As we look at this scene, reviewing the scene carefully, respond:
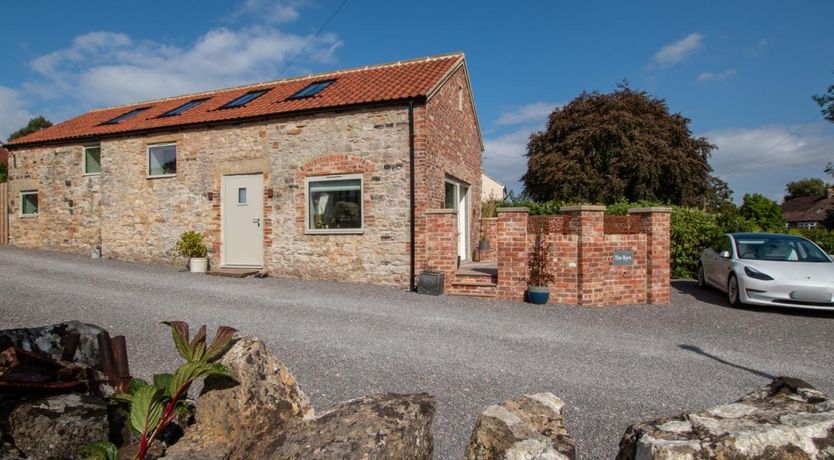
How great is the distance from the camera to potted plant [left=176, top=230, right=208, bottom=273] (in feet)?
39.8

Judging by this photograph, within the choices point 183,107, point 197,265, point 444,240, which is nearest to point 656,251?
point 444,240

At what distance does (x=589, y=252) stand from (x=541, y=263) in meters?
0.90

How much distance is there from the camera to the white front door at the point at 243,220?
Answer: 1208cm

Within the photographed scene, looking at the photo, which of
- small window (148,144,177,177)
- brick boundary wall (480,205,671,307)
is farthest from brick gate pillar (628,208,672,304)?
small window (148,144,177,177)

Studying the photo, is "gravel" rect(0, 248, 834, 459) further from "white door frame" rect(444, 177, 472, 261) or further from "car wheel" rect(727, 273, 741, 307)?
"white door frame" rect(444, 177, 472, 261)

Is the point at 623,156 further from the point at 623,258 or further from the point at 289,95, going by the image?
the point at 289,95

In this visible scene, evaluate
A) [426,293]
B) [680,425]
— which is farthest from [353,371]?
[426,293]

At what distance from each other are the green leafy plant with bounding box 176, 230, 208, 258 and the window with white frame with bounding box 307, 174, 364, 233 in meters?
3.29

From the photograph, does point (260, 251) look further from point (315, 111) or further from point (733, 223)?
point (733, 223)

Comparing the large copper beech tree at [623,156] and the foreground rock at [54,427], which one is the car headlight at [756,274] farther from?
the large copper beech tree at [623,156]

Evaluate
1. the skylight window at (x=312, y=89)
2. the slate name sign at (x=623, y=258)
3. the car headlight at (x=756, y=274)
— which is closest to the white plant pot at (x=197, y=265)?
the skylight window at (x=312, y=89)

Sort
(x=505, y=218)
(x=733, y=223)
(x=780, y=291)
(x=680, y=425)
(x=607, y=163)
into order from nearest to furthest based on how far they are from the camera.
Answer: (x=680, y=425) < (x=780, y=291) < (x=505, y=218) < (x=733, y=223) < (x=607, y=163)

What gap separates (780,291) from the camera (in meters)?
8.23

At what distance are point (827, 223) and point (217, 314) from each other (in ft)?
133
